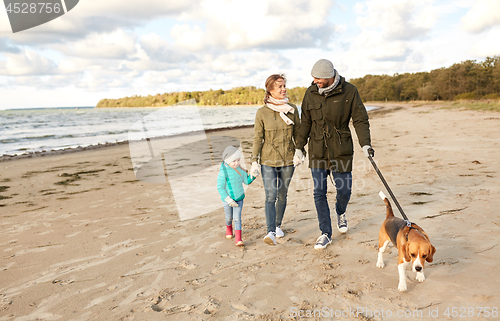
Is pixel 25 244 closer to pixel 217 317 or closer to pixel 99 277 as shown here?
pixel 99 277

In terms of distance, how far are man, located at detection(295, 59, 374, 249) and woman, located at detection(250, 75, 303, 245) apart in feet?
0.48

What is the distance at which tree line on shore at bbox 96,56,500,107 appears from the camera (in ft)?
204

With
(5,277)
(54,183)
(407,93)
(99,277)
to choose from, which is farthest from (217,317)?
(407,93)

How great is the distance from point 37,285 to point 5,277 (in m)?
0.60

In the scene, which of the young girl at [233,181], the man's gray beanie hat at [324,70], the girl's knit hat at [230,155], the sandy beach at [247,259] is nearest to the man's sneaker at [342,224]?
the sandy beach at [247,259]

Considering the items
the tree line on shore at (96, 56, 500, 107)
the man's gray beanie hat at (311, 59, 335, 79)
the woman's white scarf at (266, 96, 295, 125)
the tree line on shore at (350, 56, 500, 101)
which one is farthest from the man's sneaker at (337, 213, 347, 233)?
the tree line on shore at (350, 56, 500, 101)

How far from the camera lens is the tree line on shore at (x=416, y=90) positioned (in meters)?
62.1

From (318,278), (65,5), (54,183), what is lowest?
(318,278)

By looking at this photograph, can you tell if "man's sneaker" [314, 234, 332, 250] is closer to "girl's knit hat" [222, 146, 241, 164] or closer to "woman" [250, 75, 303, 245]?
"woman" [250, 75, 303, 245]

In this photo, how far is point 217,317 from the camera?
2.78 meters

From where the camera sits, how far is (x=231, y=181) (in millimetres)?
4348

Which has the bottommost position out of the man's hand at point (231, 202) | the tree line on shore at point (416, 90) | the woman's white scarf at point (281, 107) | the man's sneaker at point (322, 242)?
the man's sneaker at point (322, 242)

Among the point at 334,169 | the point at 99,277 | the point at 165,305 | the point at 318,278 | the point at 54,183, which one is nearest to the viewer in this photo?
the point at 165,305

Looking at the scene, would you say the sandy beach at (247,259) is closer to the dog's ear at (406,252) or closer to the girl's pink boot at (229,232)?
the girl's pink boot at (229,232)
